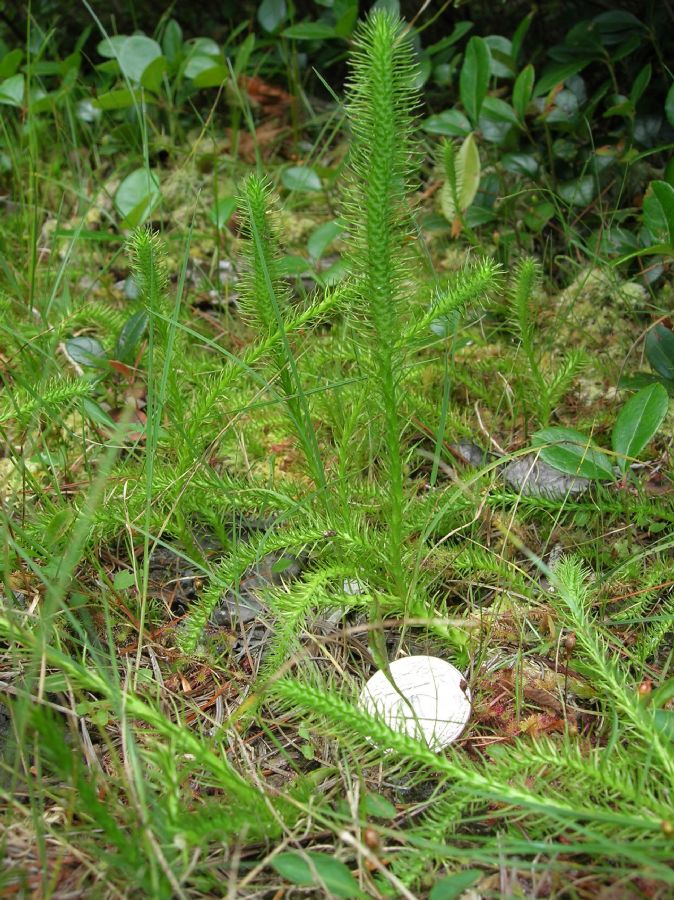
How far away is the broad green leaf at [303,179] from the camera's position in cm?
253

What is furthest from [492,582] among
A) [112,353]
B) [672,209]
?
[112,353]

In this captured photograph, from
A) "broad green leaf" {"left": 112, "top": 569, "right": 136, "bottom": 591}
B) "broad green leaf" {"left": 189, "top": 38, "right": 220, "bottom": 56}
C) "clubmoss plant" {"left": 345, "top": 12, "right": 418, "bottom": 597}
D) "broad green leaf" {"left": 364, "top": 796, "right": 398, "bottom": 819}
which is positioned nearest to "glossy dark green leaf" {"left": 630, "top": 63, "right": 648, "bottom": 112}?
"clubmoss plant" {"left": 345, "top": 12, "right": 418, "bottom": 597}

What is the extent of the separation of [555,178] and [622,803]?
1.89 metres

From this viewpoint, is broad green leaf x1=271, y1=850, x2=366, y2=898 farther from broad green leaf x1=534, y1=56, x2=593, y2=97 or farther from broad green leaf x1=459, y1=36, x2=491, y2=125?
broad green leaf x1=534, y1=56, x2=593, y2=97

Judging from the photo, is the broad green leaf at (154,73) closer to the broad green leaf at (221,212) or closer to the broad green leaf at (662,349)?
the broad green leaf at (221,212)

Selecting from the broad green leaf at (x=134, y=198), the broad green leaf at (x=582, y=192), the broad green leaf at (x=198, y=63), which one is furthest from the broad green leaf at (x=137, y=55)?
the broad green leaf at (x=582, y=192)

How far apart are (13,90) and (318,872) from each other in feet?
8.38

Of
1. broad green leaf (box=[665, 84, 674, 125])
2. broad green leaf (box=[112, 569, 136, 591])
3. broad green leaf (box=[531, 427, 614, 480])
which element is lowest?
broad green leaf (box=[112, 569, 136, 591])

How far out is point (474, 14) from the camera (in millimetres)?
Answer: 2695

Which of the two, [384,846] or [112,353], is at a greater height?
[112,353]

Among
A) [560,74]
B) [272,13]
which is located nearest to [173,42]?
[272,13]

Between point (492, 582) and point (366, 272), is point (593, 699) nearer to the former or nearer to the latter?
point (492, 582)

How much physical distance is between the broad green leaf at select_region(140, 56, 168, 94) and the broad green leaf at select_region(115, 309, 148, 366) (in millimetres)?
1060

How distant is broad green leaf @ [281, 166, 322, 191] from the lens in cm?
253
